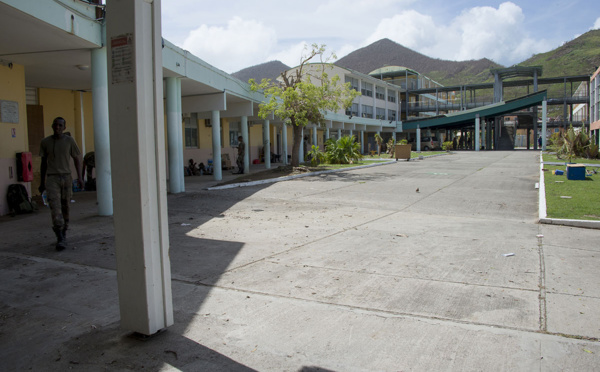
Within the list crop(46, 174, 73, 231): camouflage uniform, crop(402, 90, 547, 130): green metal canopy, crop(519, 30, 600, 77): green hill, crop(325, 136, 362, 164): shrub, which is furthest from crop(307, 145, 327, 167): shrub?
crop(519, 30, 600, 77): green hill

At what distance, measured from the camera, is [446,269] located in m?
5.28

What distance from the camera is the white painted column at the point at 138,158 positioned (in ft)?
10.6

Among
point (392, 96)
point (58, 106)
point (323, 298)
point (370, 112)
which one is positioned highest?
point (392, 96)

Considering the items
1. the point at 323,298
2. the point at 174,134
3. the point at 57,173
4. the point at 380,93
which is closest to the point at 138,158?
the point at 323,298

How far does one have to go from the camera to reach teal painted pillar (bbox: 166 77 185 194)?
13.1 m

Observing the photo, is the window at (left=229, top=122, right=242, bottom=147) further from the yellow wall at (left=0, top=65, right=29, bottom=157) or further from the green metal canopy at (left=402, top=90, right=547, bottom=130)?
the green metal canopy at (left=402, top=90, right=547, bottom=130)

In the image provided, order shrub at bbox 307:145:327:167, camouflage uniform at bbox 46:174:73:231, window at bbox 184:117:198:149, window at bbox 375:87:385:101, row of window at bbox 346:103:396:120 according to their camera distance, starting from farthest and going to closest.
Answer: window at bbox 375:87:385:101 → row of window at bbox 346:103:396:120 → shrub at bbox 307:145:327:167 → window at bbox 184:117:198:149 → camouflage uniform at bbox 46:174:73:231

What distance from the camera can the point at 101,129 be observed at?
9.33m

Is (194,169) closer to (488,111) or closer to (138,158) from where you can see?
(138,158)

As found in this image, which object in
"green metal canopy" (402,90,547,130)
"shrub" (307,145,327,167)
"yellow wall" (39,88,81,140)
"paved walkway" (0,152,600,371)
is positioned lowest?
"paved walkway" (0,152,600,371)

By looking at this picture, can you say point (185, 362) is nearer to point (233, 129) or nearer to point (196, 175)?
point (196, 175)

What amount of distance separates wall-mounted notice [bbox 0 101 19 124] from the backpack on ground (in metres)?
1.51

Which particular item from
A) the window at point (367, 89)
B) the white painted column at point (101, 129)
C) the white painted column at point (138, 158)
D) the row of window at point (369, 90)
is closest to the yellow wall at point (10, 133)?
the white painted column at point (101, 129)

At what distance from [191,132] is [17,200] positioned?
13361 millimetres
